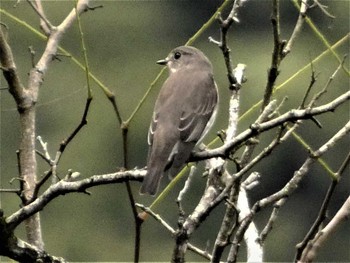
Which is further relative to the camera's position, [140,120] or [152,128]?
[140,120]

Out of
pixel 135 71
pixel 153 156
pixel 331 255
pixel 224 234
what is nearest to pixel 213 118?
pixel 153 156

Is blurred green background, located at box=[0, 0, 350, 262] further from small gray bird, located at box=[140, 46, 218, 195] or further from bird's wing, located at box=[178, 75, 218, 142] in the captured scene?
bird's wing, located at box=[178, 75, 218, 142]

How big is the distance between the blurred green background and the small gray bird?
14331mm

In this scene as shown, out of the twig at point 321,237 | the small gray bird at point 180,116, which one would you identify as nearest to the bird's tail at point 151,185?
the small gray bird at point 180,116

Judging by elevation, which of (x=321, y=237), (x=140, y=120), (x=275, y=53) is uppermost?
(x=140, y=120)

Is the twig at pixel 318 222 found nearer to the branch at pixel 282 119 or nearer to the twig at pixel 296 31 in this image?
the branch at pixel 282 119

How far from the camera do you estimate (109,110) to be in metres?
29.6

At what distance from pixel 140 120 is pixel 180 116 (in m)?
22.0

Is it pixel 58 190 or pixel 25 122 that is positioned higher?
pixel 25 122

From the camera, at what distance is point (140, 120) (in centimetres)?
2775

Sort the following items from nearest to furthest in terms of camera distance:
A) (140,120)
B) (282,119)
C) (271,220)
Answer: (282,119), (271,220), (140,120)

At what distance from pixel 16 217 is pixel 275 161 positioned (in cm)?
2218

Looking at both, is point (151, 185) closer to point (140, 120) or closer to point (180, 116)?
point (180, 116)

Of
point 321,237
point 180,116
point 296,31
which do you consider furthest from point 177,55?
point 321,237
